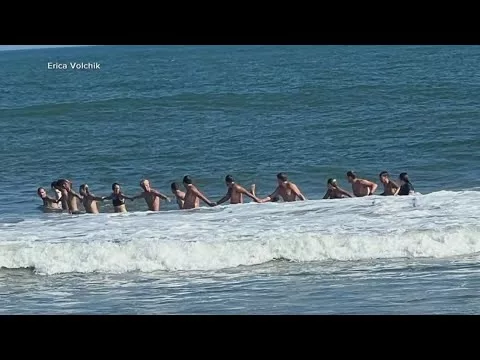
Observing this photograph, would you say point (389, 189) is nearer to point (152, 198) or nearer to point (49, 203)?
point (152, 198)

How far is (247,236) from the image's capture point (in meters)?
9.46

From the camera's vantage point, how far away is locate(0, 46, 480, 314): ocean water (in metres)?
7.89

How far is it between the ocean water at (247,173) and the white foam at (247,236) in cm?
2

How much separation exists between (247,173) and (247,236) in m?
4.75

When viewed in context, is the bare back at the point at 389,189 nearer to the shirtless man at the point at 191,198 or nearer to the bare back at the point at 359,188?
the bare back at the point at 359,188

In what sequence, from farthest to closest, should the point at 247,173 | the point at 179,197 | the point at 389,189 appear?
the point at 247,173 → the point at 179,197 → the point at 389,189

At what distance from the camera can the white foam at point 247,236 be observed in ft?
29.3

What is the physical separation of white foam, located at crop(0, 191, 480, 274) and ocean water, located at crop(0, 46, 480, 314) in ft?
0.07

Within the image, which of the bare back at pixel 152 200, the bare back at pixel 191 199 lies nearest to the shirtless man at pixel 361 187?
the bare back at pixel 191 199

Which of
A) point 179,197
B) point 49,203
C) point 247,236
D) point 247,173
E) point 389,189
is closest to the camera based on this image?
point 247,236

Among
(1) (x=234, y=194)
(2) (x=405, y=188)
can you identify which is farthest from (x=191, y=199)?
(2) (x=405, y=188)

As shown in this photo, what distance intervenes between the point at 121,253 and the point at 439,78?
12.7 m

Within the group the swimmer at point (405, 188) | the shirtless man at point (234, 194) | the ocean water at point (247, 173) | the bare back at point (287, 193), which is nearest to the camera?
the ocean water at point (247, 173)

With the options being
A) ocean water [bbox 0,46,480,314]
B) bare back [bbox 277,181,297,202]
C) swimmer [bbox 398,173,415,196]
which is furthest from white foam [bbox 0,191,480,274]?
bare back [bbox 277,181,297,202]
